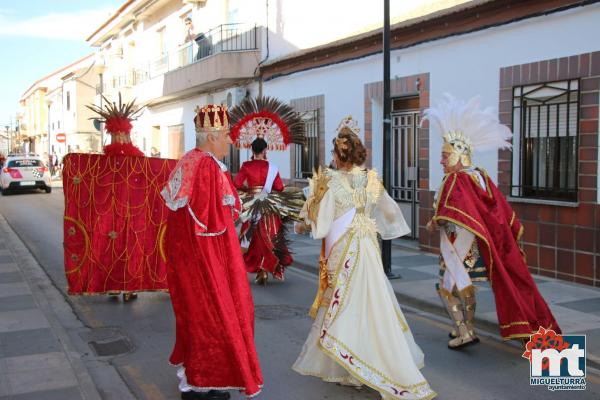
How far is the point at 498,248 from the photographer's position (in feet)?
18.9

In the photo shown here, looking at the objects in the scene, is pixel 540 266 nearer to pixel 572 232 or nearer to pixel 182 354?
pixel 572 232

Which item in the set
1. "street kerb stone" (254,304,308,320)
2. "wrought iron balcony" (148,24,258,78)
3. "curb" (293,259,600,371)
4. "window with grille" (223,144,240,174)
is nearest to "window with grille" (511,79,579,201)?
"curb" (293,259,600,371)

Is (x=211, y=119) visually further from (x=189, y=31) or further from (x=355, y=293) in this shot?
(x=189, y=31)

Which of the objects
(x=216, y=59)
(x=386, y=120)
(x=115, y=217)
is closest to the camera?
(x=115, y=217)

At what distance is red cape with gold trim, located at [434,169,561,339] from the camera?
5.59 metres

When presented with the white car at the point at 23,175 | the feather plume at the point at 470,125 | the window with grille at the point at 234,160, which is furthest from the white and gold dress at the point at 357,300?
the white car at the point at 23,175

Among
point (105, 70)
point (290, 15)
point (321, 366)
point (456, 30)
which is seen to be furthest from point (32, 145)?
point (321, 366)

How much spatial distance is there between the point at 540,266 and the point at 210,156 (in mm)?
6222

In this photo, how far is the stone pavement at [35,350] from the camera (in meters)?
4.75

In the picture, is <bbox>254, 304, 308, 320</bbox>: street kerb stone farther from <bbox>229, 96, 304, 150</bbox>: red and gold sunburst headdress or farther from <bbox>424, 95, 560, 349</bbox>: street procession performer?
<bbox>229, 96, 304, 150</bbox>: red and gold sunburst headdress

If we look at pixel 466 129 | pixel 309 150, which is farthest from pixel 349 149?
pixel 309 150

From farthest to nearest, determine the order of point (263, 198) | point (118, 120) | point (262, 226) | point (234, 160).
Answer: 1. point (234, 160)
2. point (262, 226)
3. point (263, 198)
4. point (118, 120)

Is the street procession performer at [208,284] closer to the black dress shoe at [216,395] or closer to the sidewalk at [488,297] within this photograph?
the black dress shoe at [216,395]

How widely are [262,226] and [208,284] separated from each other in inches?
181
